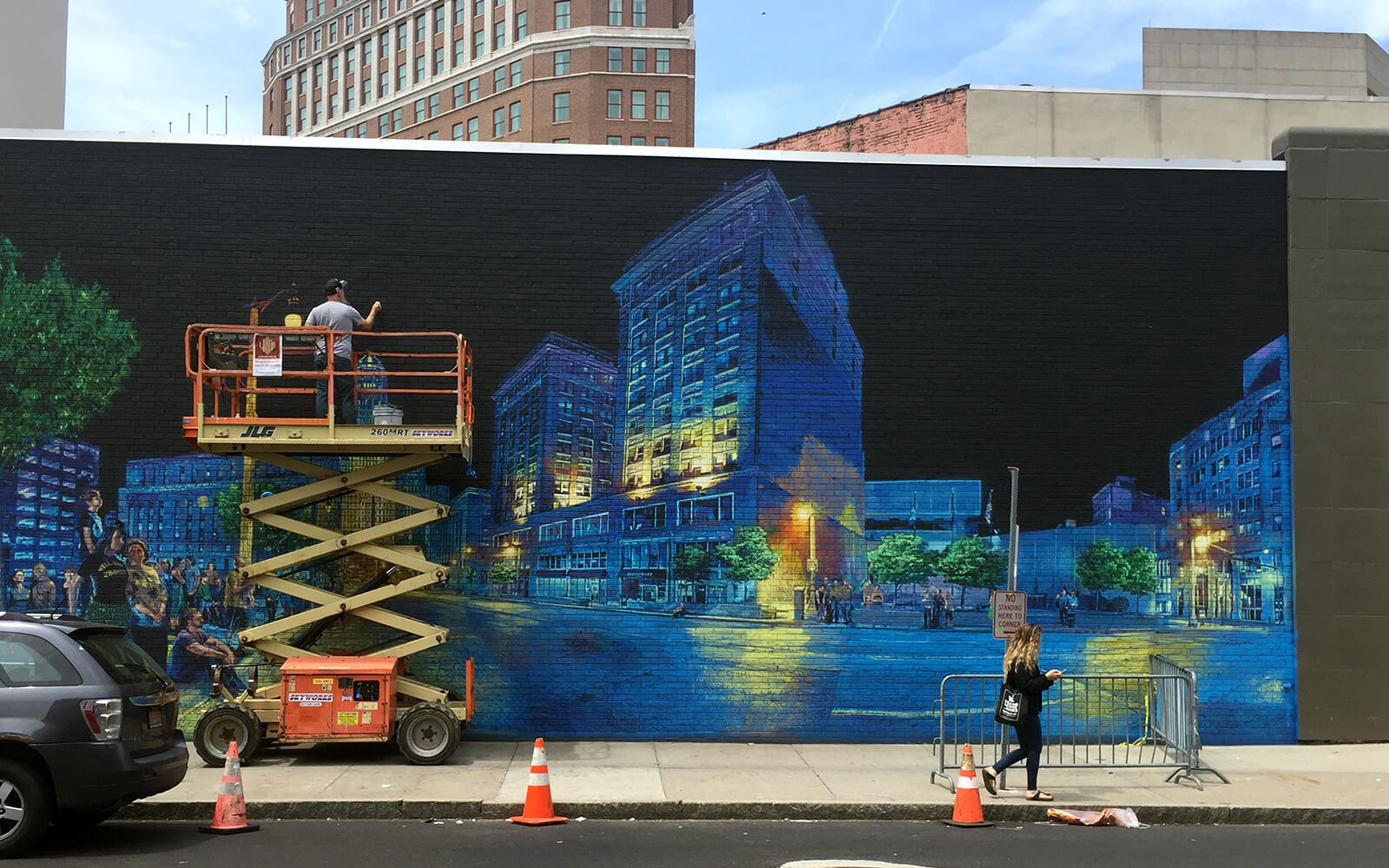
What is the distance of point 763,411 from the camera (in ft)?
44.9

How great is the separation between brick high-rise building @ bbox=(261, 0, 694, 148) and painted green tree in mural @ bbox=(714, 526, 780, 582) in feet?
203

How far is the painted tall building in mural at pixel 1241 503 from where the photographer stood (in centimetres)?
1378

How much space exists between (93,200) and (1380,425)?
14.6 m

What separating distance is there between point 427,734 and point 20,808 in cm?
405

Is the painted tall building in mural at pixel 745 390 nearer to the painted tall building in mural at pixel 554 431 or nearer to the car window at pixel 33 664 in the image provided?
the painted tall building in mural at pixel 554 431

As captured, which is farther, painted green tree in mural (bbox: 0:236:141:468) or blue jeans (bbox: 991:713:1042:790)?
painted green tree in mural (bbox: 0:236:141:468)

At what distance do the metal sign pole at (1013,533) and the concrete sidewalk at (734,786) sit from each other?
2060 millimetres

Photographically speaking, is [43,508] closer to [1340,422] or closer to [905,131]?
[1340,422]

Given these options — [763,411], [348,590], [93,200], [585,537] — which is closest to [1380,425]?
[763,411]

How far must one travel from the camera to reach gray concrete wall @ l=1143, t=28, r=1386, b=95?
25938 mm

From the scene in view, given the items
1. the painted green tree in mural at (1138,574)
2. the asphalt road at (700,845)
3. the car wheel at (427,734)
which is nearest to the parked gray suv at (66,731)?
the asphalt road at (700,845)

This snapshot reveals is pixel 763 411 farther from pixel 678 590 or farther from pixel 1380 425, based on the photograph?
pixel 1380 425

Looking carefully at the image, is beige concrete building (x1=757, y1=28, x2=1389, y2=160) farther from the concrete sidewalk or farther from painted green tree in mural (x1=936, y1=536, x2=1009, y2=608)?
the concrete sidewalk

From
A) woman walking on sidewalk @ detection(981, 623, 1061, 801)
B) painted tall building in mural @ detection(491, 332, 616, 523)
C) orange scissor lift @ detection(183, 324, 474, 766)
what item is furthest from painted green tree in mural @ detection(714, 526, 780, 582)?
woman walking on sidewalk @ detection(981, 623, 1061, 801)
